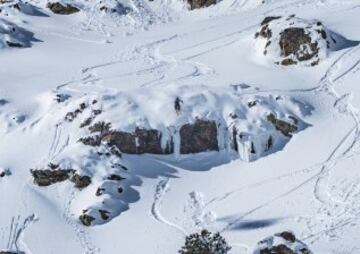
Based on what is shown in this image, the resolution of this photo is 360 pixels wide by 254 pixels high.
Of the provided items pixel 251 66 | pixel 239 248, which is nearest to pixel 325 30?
pixel 251 66

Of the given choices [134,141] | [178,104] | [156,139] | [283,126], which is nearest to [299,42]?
[283,126]

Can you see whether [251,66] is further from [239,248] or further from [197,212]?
[239,248]

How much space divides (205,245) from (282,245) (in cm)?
299

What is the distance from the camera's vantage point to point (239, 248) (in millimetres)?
32844

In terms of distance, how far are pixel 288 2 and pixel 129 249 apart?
27771mm

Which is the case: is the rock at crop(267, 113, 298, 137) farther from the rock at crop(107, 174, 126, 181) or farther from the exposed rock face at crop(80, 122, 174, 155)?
the rock at crop(107, 174, 126, 181)

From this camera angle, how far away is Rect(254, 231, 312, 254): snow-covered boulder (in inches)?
1160

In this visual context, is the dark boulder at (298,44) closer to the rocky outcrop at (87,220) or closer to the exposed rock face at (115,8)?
the rocky outcrop at (87,220)

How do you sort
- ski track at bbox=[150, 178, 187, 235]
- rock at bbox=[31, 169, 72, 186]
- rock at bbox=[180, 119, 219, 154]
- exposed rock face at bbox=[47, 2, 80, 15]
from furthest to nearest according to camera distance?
exposed rock face at bbox=[47, 2, 80, 15], rock at bbox=[180, 119, 219, 154], rock at bbox=[31, 169, 72, 186], ski track at bbox=[150, 178, 187, 235]

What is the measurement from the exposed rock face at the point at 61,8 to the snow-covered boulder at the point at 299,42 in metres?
17.9


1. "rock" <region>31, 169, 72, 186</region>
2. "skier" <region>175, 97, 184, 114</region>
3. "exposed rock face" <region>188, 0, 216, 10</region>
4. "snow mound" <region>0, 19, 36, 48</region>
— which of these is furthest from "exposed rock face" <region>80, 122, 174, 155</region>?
"exposed rock face" <region>188, 0, 216, 10</region>

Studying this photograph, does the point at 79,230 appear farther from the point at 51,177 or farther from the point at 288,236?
the point at 288,236

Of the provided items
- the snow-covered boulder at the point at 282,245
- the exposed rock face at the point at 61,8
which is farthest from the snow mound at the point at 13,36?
the snow-covered boulder at the point at 282,245

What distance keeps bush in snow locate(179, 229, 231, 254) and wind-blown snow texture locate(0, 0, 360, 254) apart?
1.83 m
